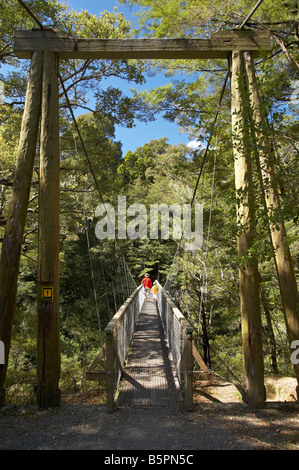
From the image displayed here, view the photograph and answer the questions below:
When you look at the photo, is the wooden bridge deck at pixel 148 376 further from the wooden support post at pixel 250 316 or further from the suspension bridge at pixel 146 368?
the wooden support post at pixel 250 316

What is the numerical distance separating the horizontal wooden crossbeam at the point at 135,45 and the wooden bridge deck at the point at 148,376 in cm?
314

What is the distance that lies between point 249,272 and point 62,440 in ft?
5.91

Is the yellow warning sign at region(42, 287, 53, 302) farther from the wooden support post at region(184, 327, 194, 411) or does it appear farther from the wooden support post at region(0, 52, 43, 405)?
the wooden support post at region(184, 327, 194, 411)

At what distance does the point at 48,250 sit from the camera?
8.47 ft

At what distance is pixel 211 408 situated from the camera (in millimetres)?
2441

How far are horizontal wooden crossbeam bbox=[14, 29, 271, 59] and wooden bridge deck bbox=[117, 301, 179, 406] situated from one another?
3144 millimetres

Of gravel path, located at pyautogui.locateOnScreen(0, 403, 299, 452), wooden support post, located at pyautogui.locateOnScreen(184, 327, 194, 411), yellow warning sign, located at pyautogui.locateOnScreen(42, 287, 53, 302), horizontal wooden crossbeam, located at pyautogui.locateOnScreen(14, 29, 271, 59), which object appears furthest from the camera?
horizontal wooden crossbeam, located at pyautogui.locateOnScreen(14, 29, 271, 59)

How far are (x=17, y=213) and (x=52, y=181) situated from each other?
1.29ft

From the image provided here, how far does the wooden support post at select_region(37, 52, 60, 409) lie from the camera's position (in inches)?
98.7

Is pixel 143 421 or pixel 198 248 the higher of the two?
pixel 198 248

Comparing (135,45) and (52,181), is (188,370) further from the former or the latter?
(135,45)

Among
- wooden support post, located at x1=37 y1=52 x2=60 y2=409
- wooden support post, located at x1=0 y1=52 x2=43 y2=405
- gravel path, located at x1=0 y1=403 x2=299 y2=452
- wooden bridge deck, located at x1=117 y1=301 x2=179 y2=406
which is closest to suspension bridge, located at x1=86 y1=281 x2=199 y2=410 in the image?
wooden bridge deck, located at x1=117 y1=301 x2=179 y2=406

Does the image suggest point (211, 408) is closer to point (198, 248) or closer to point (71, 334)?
point (198, 248)
